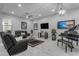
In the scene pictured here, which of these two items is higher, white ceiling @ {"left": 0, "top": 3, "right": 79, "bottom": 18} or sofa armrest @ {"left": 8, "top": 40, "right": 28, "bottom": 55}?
white ceiling @ {"left": 0, "top": 3, "right": 79, "bottom": 18}

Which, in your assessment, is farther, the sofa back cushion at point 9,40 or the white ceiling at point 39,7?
the white ceiling at point 39,7

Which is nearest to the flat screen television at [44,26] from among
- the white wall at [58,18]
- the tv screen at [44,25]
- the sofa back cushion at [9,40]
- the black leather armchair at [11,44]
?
the tv screen at [44,25]

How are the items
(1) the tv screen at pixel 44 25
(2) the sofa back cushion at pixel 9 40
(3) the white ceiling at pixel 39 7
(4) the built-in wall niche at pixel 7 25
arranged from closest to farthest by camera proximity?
(2) the sofa back cushion at pixel 9 40, (3) the white ceiling at pixel 39 7, (1) the tv screen at pixel 44 25, (4) the built-in wall niche at pixel 7 25

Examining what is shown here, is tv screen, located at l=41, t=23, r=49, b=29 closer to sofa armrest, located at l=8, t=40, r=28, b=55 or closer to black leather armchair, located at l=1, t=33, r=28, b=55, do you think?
sofa armrest, located at l=8, t=40, r=28, b=55

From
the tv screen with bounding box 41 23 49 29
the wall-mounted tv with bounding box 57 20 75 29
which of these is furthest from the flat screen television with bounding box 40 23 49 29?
the wall-mounted tv with bounding box 57 20 75 29

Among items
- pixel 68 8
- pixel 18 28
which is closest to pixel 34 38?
pixel 18 28

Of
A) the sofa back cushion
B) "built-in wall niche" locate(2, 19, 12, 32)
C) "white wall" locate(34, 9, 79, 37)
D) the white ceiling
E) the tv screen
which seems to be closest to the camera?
the sofa back cushion

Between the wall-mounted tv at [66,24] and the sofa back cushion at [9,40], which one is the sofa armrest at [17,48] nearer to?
the sofa back cushion at [9,40]

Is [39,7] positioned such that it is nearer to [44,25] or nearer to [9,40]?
[44,25]

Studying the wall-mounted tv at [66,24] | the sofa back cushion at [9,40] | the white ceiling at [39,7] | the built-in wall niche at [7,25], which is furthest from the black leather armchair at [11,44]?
the built-in wall niche at [7,25]

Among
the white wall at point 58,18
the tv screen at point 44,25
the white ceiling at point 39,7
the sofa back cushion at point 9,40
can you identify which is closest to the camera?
the sofa back cushion at point 9,40

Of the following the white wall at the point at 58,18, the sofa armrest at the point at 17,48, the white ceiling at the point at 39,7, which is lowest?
the sofa armrest at the point at 17,48

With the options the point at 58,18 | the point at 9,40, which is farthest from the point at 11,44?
the point at 58,18

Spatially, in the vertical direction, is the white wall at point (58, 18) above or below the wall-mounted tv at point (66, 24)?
above
